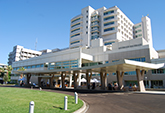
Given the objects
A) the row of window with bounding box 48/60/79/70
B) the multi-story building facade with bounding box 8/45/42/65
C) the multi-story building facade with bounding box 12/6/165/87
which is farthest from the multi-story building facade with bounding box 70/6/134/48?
the multi-story building facade with bounding box 8/45/42/65

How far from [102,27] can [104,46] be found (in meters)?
20.7

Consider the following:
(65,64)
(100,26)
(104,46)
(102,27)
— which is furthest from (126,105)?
(100,26)

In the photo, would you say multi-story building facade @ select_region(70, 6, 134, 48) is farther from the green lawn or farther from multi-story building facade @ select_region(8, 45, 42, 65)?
the green lawn

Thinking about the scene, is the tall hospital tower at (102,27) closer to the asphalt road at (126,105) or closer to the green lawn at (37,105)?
the asphalt road at (126,105)

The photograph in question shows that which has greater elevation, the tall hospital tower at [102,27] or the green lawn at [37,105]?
the tall hospital tower at [102,27]

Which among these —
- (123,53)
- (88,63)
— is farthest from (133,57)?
(88,63)

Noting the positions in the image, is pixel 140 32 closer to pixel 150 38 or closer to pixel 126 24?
pixel 150 38

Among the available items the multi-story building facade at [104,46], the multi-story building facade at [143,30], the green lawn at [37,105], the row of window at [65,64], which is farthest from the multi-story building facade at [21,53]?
the green lawn at [37,105]

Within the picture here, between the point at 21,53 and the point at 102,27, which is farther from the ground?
the point at 102,27

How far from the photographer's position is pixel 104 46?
46.9 meters

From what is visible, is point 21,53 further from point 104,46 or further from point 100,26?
point 104,46

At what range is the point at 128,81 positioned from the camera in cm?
4175

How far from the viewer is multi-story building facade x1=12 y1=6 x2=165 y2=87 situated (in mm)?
38469

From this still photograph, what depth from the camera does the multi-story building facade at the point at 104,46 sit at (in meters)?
38.5
